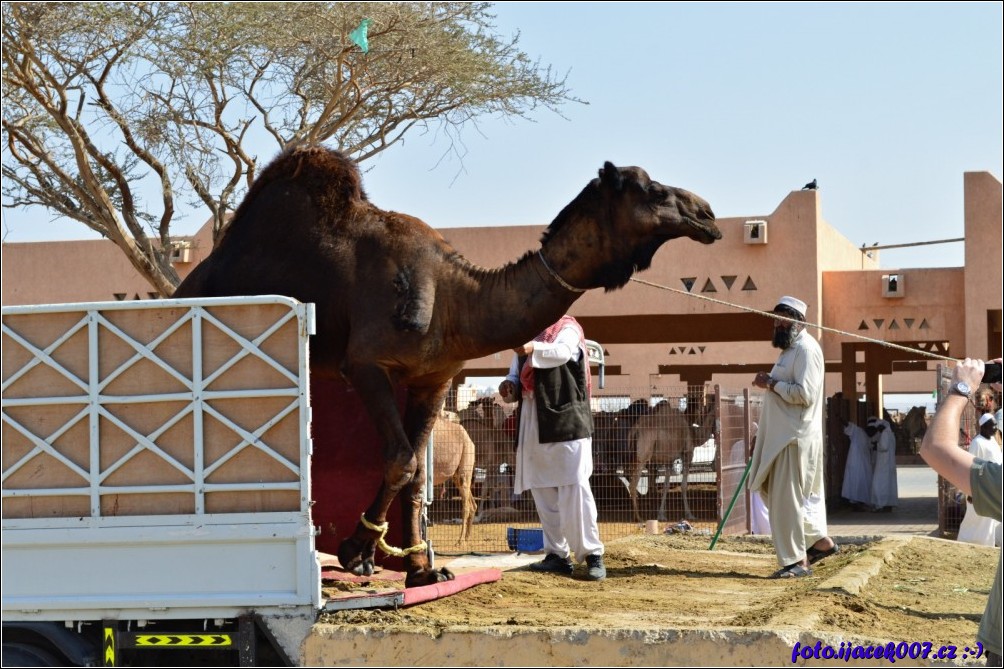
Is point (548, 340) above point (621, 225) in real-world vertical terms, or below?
below

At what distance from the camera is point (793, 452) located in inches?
367

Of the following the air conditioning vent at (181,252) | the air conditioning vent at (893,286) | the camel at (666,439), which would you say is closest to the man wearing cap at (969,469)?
the camel at (666,439)

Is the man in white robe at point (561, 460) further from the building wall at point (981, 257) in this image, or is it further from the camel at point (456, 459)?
the building wall at point (981, 257)

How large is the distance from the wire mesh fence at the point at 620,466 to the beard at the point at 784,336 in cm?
637

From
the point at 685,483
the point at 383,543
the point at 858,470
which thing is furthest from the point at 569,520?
the point at 858,470

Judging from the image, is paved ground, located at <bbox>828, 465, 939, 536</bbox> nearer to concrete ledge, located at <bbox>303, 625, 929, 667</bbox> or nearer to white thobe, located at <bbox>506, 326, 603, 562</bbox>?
white thobe, located at <bbox>506, 326, 603, 562</bbox>

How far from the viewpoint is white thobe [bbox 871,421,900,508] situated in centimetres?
2211

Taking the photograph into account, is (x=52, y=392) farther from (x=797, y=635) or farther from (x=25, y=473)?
(x=797, y=635)

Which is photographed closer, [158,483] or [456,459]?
[158,483]

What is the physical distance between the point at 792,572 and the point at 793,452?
2.81ft

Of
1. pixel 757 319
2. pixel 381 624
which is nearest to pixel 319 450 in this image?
pixel 381 624

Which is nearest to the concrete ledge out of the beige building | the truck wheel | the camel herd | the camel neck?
the truck wheel

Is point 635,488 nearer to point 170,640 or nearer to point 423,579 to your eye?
point 423,579

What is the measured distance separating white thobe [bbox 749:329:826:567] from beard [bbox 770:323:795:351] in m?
0.03
